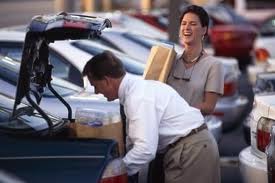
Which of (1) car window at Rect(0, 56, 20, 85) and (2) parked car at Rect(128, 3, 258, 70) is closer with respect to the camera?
(1) car window at Rect(0, 56, 20, 85)

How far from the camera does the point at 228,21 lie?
18172 millimetres

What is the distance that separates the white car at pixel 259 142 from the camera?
16.2 ft

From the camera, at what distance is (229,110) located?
8.46 m

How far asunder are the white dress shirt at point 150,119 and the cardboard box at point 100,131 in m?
0.06

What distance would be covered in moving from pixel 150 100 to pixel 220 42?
13586 mm

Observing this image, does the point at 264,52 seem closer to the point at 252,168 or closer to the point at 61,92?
the point at 61,92

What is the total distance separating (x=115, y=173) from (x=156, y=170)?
81 cm

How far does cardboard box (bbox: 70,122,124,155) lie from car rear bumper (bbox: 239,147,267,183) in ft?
3.64

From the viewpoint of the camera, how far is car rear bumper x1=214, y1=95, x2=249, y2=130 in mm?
8367

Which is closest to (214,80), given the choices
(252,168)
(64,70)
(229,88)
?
(252,168)

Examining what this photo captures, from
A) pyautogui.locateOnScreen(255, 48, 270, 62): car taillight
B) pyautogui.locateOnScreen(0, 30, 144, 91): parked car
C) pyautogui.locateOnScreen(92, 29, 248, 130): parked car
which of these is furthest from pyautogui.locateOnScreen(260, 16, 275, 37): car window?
pyautogui.locateOnScreen(0, 30, 144, 91): parked car

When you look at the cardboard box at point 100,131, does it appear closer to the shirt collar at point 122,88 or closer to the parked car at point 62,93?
the shirt collar at point 122,88

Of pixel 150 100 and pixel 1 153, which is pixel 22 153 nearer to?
pixel 1 153

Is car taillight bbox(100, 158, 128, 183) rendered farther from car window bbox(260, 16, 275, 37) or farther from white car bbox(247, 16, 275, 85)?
car window bbox(260, 16, 275, 37)
